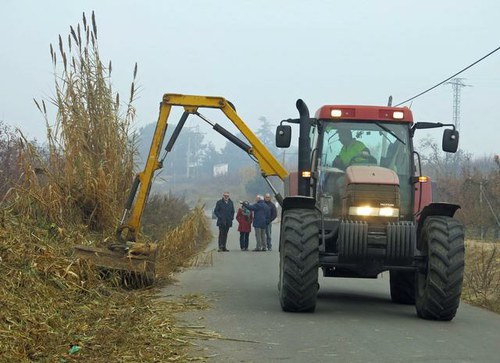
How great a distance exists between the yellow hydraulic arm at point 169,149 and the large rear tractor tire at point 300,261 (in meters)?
2.47

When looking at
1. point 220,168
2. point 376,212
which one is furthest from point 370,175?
point 220,168

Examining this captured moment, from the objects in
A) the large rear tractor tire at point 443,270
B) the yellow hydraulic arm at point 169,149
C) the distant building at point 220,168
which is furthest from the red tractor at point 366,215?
the distant building at point 220,168

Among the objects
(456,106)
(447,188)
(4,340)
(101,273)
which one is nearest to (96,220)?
(101,273)

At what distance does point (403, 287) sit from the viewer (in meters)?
11.5

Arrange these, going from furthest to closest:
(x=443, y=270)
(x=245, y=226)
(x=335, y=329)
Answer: (x=245, y=226), (x=443, y=270), (x=335, y=329)

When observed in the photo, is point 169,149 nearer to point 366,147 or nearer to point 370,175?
point 366,147

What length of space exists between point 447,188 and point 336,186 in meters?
23.9

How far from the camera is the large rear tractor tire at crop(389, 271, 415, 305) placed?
11367 mm

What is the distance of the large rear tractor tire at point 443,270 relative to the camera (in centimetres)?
936

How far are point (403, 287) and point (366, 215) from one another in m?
2.05

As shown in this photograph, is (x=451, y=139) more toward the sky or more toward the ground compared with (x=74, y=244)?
more toward the sky

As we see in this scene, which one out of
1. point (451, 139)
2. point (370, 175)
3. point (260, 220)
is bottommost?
point (260, 220)

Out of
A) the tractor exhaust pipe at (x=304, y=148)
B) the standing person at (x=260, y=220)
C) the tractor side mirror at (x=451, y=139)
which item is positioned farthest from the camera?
the standing person at (x=260, y=220)

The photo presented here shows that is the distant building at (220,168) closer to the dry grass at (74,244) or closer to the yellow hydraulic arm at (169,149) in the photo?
the dry grass at (74,244)
